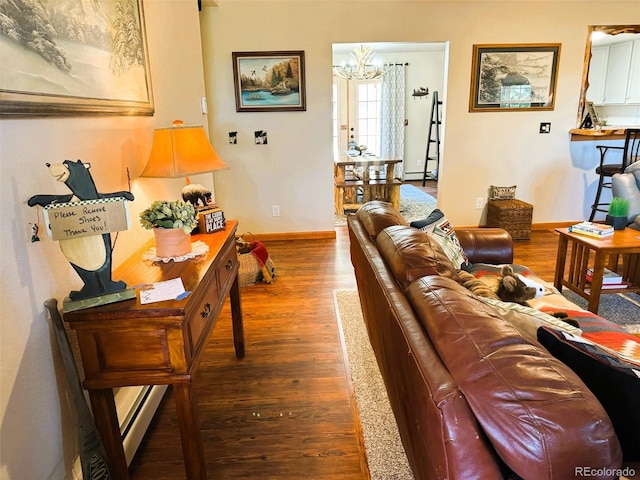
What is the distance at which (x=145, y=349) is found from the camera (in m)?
1.29

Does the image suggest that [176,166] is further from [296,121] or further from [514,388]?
[296,121]

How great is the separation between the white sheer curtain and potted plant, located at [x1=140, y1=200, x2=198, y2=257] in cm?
648

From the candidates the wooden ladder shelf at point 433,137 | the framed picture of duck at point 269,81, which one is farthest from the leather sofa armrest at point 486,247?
the wooden ladder shelf at point 433,137

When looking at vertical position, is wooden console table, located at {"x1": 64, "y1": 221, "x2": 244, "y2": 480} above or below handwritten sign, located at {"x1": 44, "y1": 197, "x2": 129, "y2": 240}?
below

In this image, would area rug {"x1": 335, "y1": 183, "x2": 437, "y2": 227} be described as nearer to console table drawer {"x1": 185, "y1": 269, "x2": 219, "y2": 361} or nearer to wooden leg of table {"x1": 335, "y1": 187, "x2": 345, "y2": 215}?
wooden leg of table {"x1": 335, "y1": 187, "x2": 345, "y2": 215}

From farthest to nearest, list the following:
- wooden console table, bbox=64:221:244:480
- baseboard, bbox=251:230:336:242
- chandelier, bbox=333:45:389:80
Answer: chandelier, bbox=333:45:389:80 < baseboard, bbox=251:230:336:242 < wooden console table, bbox=64:221:244:480

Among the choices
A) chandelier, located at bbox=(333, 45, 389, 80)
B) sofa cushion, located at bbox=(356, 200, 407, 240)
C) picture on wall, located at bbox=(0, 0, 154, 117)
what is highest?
chandelier, located at bbox=(333, 45, 389, 80)

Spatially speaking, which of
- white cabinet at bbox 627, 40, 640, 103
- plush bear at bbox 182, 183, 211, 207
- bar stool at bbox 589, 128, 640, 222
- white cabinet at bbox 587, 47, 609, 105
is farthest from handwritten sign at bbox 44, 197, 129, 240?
white cabinet at bbox 587, 47, 609, 105

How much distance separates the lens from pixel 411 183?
26.9 feet

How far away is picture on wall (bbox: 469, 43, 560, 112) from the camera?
14.8 ft

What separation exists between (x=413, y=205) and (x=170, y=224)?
5096 millimetres

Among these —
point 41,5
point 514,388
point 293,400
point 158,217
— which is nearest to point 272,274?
point 293,400

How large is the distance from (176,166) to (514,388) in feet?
5.23

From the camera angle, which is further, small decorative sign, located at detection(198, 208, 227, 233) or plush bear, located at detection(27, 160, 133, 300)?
small decorative sign, located at detection(198, 208, 227, 233)
